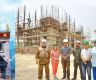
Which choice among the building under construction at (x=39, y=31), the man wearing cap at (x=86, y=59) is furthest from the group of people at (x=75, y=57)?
the building under construction at (x=39, y=31)

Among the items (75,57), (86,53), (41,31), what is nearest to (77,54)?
(75,57)

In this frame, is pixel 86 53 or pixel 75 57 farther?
pixel 75 57

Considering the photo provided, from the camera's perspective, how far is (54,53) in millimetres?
14617

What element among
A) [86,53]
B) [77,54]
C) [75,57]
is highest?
[86,53]

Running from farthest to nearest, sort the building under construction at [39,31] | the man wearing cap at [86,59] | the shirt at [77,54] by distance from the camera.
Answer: the building under construction at [39,31] → the shirt at [77,54] → the man wearing cap at [86,59]

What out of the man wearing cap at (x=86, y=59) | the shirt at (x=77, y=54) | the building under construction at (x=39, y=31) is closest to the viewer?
the man wearing cap at (x=86, y=59)

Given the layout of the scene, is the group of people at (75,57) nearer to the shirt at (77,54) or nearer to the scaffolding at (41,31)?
the shirt at (77,54)

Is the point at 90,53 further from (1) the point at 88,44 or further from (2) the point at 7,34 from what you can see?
(2) the point at 7,34

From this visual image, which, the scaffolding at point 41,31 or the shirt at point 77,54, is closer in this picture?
the shirt at point 77,54

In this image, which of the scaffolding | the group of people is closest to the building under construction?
the scaffolding

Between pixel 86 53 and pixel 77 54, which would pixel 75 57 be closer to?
pixel 77 54

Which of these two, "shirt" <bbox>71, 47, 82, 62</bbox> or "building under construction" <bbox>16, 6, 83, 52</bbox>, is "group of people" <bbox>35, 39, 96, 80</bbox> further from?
"building under construction" <bbox>16, 6, 83, 52</bbox>

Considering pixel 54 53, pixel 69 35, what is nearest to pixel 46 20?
Result: pixel 69 35

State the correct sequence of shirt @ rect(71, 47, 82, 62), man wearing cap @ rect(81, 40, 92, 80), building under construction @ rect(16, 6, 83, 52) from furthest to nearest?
building under construction @ rect(16, 6, 83, 52)
shirt @ rect(71, 47, 82, 62)
man wearing cap @ rect(81, 40, 92, 80)
